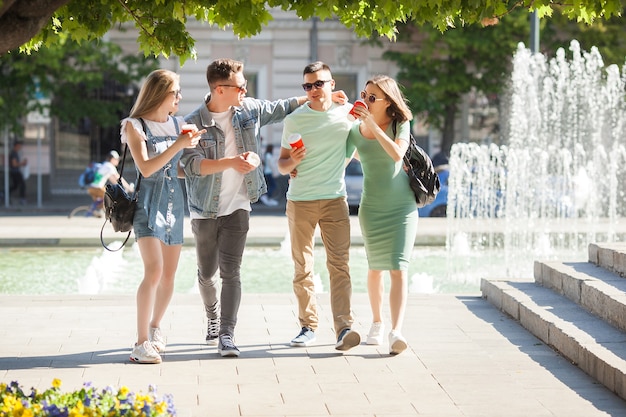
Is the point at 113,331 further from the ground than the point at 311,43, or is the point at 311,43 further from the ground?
the point at 311,43

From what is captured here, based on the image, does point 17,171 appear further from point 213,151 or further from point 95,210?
point 213,151

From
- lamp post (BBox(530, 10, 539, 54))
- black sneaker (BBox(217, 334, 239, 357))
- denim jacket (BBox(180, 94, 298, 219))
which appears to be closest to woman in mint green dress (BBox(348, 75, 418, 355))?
denim jacket (BBox(180, 94, 298, 219))

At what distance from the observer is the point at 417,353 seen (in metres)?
7.91

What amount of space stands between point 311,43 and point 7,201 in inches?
367

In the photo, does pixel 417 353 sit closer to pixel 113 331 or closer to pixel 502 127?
pixel 113 331

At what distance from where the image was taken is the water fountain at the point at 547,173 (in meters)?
18.0

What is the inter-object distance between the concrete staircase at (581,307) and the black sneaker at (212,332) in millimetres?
2288

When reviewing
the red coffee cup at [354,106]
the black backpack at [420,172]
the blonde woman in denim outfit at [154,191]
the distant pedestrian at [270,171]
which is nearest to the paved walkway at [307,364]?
the blonde woman in denim outfit at [154,191]

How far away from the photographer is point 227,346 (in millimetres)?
7699

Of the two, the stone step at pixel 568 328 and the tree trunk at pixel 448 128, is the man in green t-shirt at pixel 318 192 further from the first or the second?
the tree trunk at pixel 448 128

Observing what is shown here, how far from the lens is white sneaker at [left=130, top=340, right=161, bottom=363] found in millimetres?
7473

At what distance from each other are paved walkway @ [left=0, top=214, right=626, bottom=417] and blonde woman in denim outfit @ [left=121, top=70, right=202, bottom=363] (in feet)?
1.36

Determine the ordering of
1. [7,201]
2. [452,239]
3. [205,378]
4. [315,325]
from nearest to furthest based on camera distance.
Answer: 1. [205,378]
2. [315,325]
3. [452,239]
4. [7,201]

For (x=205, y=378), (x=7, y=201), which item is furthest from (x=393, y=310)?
(x=7, y=201)
